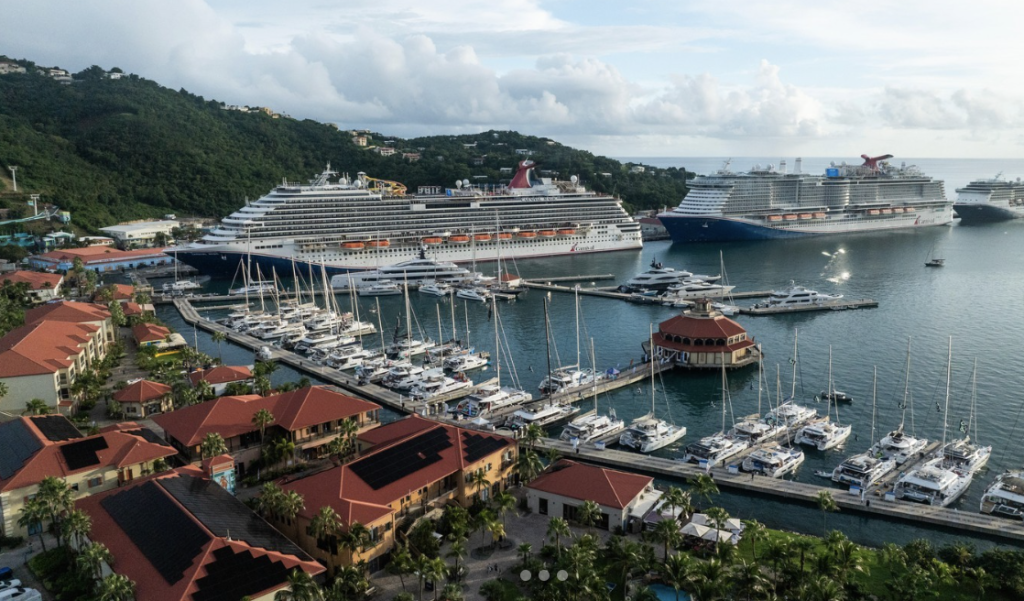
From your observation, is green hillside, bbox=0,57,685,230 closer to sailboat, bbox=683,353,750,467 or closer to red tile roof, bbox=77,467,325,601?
red tile roof, bbox=77,467,325,601

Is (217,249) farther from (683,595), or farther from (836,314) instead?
(683,595)

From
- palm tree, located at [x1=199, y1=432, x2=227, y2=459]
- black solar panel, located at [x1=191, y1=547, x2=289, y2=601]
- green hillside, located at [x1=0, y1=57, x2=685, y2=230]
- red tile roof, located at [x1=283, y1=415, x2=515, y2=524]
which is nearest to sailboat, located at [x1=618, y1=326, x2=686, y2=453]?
red tile roof, located at [x1=283, y1=415, x2=515, y2=524]

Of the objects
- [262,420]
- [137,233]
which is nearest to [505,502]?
[262,420]

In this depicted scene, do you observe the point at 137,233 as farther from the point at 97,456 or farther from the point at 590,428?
the point at 590,428

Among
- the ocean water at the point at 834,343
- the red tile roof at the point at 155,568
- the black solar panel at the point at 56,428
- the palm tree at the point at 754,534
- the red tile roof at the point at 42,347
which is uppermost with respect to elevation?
the red tile roof at the point at 42,347

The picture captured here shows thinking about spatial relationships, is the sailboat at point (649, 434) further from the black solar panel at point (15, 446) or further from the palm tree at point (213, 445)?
the black solar panel at point (15, 446)

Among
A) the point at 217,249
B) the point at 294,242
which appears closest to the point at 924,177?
the point at 294,242

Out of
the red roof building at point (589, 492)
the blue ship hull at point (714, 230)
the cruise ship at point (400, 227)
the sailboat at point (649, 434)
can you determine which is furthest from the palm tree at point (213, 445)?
the blue ship hull at point (714, 230)
